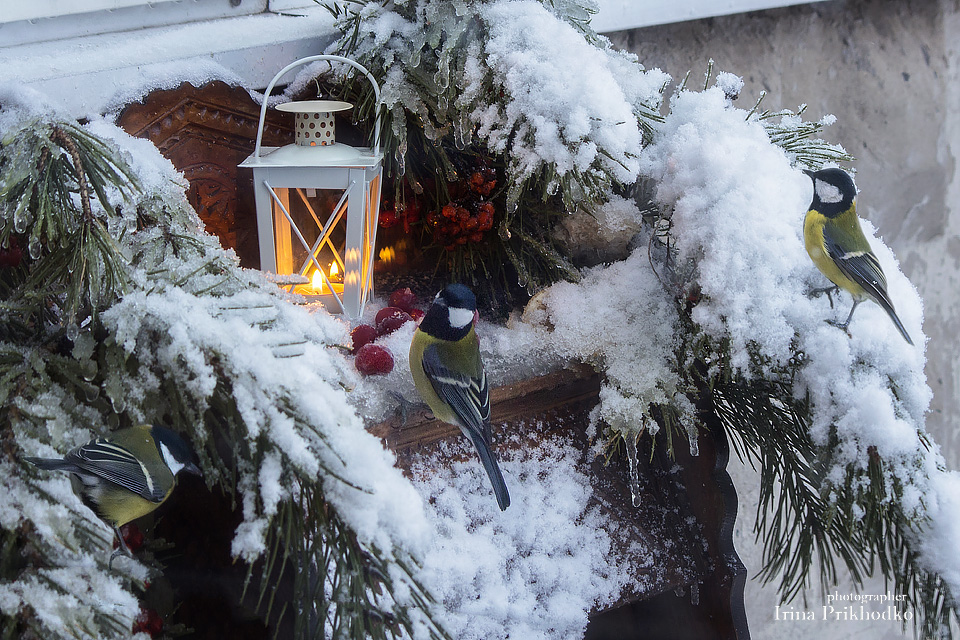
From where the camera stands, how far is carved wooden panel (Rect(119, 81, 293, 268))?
0.72 meters

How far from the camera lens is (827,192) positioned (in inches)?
24.5

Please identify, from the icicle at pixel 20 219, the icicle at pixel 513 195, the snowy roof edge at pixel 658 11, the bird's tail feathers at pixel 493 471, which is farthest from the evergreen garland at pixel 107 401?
the snowy roof edge at pixel 658 11

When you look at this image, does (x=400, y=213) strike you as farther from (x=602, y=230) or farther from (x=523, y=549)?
(x=523, y=549)

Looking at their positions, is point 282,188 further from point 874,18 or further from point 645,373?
point 874,18

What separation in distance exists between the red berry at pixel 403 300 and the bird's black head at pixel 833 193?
0.44m

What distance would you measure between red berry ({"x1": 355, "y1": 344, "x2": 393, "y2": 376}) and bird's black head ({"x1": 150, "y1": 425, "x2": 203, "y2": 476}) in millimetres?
256

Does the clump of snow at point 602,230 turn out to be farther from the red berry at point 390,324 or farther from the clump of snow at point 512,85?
the red berry at point 390,324

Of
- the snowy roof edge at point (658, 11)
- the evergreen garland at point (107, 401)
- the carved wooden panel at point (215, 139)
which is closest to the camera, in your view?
the evergreen garland at point (107, 401)

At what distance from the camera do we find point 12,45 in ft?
2.30

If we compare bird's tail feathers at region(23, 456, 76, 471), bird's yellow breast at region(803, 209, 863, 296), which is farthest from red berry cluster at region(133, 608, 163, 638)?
bird's yellow breast at region(803, 209, 863, 296)

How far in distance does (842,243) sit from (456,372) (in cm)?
36

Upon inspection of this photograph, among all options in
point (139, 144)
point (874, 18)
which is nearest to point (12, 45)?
point (139, 144)

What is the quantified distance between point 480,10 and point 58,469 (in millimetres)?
565

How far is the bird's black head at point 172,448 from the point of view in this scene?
0.44 metres
